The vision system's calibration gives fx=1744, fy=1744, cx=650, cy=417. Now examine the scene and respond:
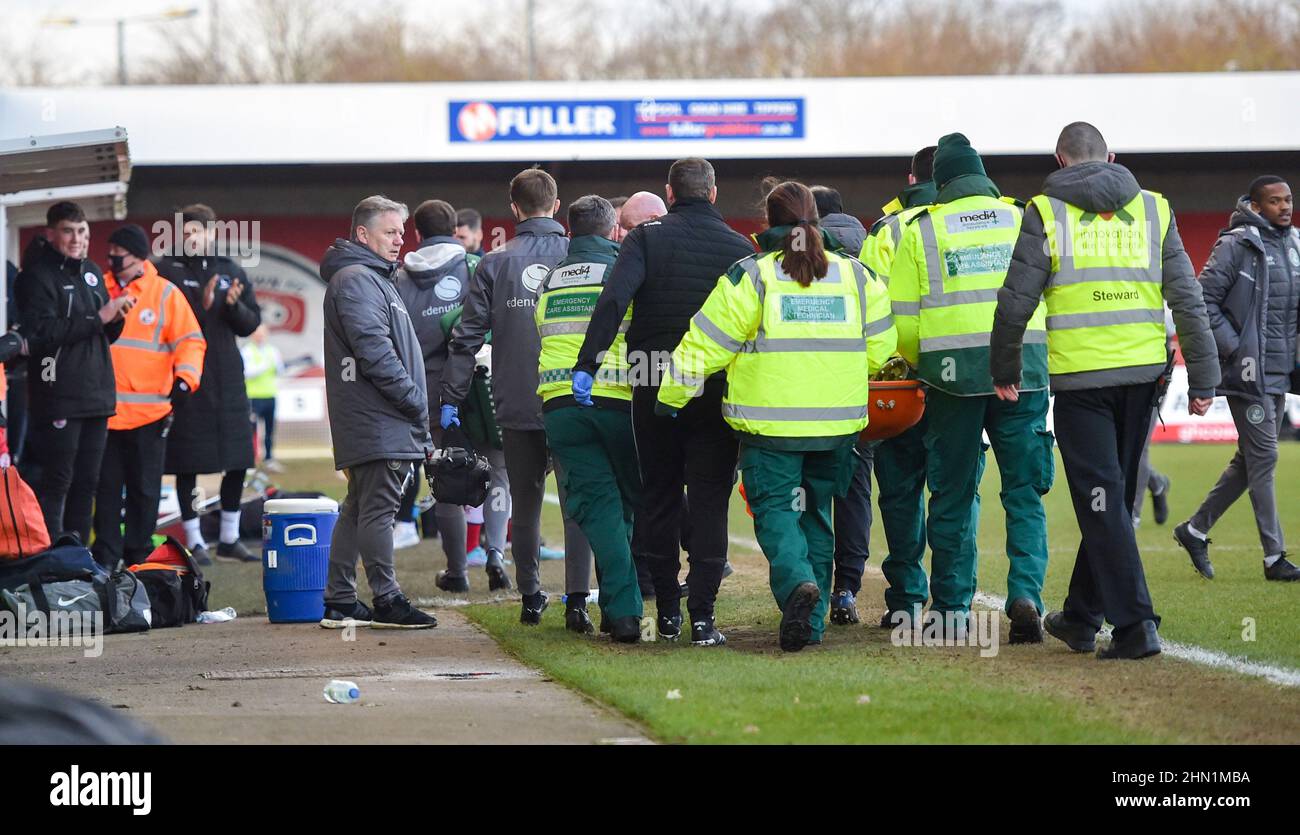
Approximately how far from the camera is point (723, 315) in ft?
23.7

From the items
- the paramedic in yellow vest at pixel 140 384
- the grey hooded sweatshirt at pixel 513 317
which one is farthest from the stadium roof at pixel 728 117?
the grey hooded sweatshirt at pixel 513 317

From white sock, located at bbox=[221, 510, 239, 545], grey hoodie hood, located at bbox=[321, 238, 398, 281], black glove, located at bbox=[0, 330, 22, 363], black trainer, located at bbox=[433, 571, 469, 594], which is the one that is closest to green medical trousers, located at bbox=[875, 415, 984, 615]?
grey hoodie hood, located at bbox=[321, 238, 398, 281]

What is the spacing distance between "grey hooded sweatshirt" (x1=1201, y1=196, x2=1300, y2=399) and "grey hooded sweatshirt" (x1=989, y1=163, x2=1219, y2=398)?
3348 mm

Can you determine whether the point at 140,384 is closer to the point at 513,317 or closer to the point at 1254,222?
the point at 513,317

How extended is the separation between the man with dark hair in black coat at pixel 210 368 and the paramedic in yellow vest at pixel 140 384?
17.6 inches

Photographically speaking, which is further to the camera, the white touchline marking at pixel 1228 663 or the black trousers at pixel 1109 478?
the black trousers at pixel 1109 478

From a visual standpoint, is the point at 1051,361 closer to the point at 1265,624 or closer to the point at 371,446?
the point at 1265,624

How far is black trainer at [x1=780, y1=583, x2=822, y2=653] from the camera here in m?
7.20

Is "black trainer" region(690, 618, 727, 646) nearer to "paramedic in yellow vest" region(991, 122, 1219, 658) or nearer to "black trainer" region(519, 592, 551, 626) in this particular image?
"black trainer" region(519, 592, 551, 626)

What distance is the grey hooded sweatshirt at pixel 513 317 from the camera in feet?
29.0

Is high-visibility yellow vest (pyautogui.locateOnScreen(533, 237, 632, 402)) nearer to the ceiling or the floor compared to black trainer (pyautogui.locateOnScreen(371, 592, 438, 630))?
nearer to the ceiling

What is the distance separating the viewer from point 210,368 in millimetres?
12141

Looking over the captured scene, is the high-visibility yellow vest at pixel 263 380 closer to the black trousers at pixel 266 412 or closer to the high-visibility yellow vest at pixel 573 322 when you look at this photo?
the black trousers at pixel 266 412
